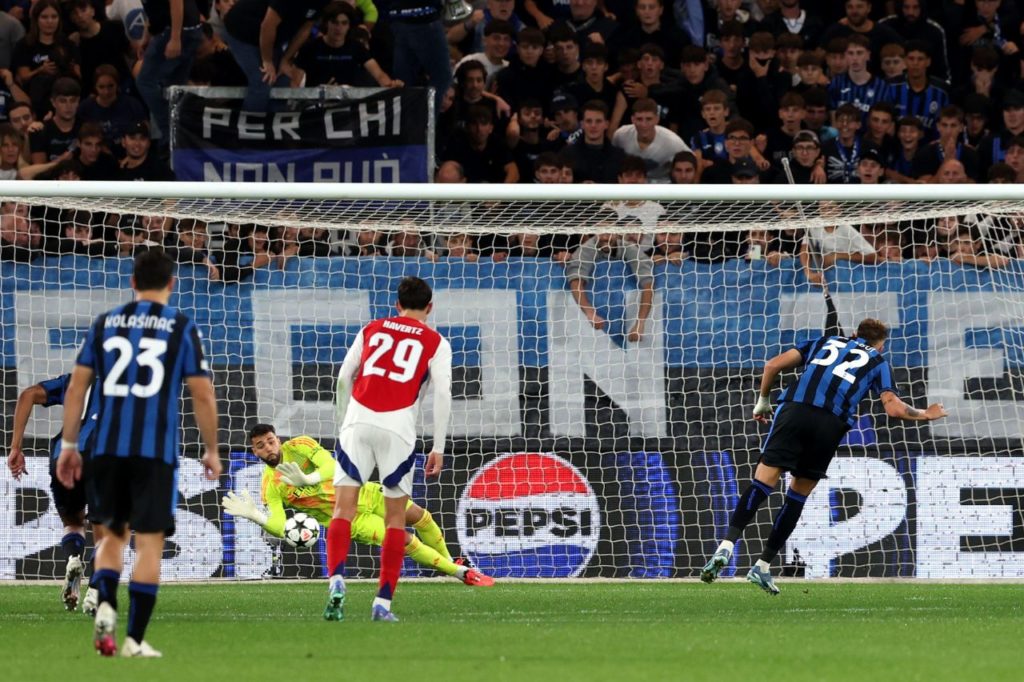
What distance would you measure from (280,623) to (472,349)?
14.4ft

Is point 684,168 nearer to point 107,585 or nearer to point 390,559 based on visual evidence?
point 390,559

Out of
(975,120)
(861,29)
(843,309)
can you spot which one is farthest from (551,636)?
(861,29)

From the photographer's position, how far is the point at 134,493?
23.2ft

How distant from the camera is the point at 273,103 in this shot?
1339cm

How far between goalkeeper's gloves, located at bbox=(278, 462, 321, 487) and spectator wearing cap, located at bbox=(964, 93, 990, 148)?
7489mm

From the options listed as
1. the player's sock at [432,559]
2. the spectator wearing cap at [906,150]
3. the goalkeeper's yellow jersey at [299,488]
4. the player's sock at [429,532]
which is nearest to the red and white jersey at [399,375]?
the player's sock at [432,559]

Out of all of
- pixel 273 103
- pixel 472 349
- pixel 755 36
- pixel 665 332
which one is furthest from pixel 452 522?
pixel 755 36

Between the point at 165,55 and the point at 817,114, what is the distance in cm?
596

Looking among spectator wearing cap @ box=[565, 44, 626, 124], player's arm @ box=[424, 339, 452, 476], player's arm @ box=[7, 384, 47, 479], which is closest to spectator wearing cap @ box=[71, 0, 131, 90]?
spectator wearing cap @ box=[565, 44, 626, 124]

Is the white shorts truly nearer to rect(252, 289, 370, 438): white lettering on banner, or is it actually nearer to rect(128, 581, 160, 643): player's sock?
rect(128, 581, 160, 643): player's sock

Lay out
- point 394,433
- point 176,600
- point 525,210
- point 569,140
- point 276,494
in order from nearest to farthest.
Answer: point 394,433 < point 176,600 < point 276,494 < point 525,210 < point 569,140

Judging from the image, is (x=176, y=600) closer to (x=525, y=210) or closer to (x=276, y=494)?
(x=276, y=494)

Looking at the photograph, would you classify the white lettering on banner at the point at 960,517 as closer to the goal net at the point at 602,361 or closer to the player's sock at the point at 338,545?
the goal net at the point at 602,361

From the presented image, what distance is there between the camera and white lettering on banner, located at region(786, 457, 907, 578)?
12812 mm
